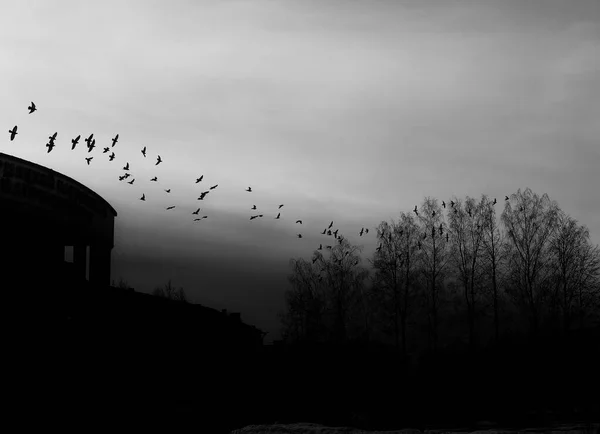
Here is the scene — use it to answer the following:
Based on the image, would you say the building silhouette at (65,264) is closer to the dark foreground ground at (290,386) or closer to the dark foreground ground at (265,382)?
the dark foreground ground at (265,382)

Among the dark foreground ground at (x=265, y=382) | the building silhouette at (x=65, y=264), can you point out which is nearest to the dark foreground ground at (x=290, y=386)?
the dark foreground ground at (x=265, y=382)

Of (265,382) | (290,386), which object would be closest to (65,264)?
(265,382)

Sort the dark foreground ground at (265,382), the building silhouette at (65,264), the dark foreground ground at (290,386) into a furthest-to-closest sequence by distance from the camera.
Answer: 1. the building silhouette at (65,264)
2. the dark foreground ground at (290,386)
3. the dark foreground ground at (265,382)

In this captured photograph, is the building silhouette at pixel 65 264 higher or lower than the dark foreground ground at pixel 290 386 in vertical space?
higher

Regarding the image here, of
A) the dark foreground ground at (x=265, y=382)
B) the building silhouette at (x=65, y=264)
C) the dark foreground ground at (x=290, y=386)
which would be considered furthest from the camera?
the building silhouette at (x=65, y=264)

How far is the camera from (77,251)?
100ft

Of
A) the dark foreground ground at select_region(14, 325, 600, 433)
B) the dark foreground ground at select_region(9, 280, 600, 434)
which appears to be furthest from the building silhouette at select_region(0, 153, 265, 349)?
the dark foreground ground at select_region(14, 325, 600, 433)

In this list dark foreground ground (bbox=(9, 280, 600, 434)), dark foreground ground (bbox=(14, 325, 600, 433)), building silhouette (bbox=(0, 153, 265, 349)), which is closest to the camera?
dark foreground ground (bbox=(9, 280, 600, 434))

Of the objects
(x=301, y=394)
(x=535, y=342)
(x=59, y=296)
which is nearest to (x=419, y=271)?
(x=535, y=342)

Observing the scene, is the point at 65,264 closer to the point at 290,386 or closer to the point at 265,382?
the point at 265,382

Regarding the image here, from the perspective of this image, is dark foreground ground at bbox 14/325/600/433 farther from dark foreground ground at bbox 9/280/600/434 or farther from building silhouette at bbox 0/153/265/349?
building silhouette at bbox 0/153/265/349

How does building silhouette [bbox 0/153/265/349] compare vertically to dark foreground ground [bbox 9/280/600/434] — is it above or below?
above

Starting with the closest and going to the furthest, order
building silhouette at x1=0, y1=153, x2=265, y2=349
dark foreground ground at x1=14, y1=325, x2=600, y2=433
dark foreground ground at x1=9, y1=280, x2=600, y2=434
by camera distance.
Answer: dark foreground ground at x1=9, y1=280, x2=600, y2=434
dark foreground ground at x1=14, y1=325, x2=600, y2=433
building silhouette at x1=0, y1=153, x2=265, y2=349

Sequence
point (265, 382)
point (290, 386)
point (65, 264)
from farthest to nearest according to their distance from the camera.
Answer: point (290, 386) < point (265, 382) < point (65, 264)
